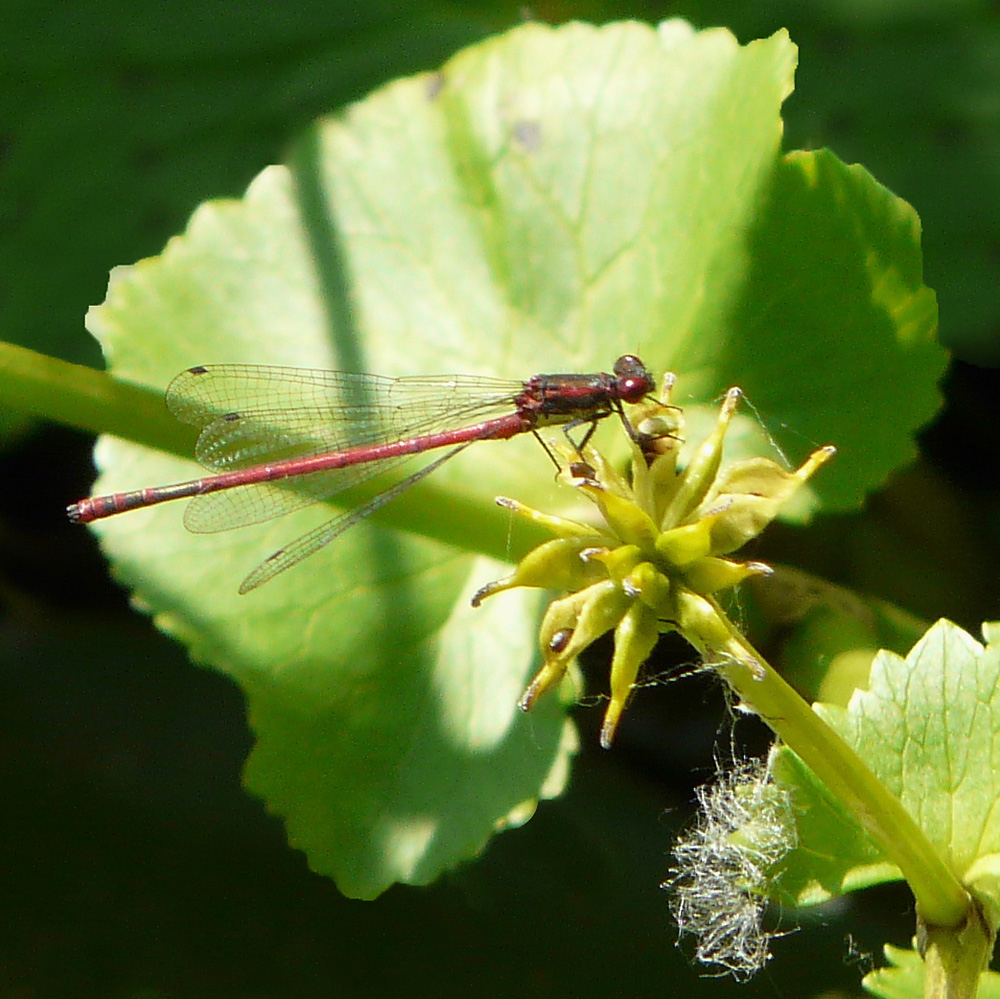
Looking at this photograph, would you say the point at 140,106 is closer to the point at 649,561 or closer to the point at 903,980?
the point at 649,561

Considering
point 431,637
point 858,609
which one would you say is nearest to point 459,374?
point 431,637

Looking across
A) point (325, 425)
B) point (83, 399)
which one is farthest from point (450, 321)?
point (83, 399)

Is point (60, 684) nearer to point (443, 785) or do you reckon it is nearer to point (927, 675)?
point (443, 785)

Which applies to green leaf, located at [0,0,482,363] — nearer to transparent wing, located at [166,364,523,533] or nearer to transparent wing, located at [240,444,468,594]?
transparent wing, located at [166,364,523,533]

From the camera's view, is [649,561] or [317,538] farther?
[317,538]

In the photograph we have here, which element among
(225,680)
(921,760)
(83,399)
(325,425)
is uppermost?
(83,399)

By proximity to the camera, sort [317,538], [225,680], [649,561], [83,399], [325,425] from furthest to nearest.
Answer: [225,680], [325,425], [317,538], [83,399], [649,561]
